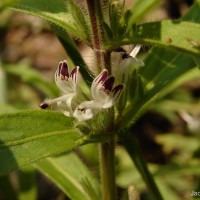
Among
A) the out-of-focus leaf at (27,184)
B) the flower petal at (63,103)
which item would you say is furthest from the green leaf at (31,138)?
the out-of-focus leaf at (27,184)

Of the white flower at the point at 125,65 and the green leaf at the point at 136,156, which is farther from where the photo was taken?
the green leaf at the point at 136,156

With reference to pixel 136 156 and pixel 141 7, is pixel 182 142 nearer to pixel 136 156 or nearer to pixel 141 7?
pixel 136 156

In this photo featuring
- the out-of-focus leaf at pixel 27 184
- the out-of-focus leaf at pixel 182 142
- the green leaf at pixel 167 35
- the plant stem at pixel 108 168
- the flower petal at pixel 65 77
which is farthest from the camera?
the out-of-focus leaf at pixel 182 142

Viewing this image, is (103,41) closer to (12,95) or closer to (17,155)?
(17,155)

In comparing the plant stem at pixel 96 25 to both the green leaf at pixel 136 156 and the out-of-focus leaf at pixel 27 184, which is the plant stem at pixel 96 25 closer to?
the green leaf at pixel 136 156

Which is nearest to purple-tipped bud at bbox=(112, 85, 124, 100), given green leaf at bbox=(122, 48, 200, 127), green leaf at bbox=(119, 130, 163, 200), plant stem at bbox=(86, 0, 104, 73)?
plant stem at bbox=(86, 0, 104, 73)

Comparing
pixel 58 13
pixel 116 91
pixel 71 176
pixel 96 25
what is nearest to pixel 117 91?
pixel 116 91
